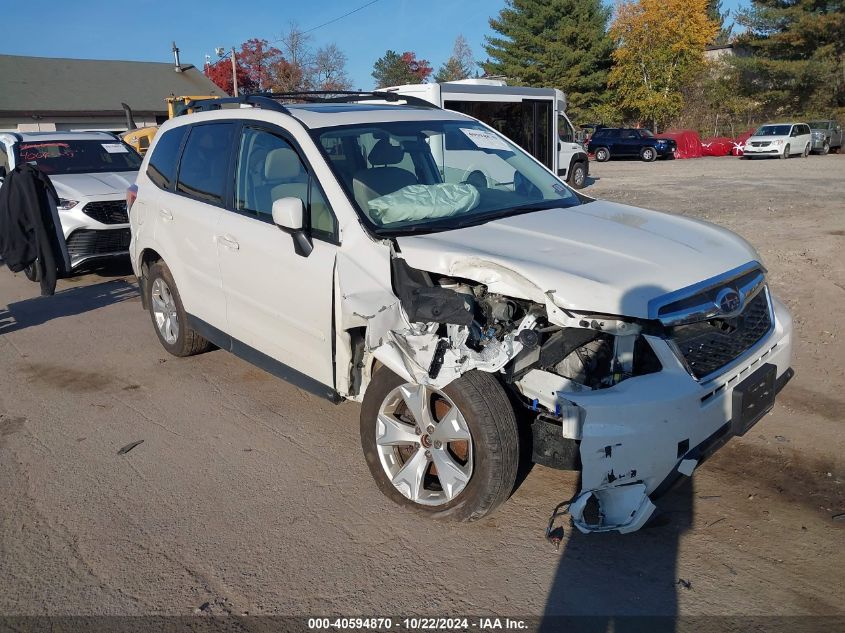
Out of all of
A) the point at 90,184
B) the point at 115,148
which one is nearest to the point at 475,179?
the point at 90,184

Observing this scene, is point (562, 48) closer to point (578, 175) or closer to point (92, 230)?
point (578, 175)

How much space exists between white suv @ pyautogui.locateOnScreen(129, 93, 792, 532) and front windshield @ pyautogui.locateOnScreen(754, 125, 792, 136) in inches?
1189

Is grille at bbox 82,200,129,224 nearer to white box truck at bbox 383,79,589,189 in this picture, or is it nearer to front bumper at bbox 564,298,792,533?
white box truck at bbox 383,79,589,189

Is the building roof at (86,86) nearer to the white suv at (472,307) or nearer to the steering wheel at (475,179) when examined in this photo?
the white suv at (472,307)

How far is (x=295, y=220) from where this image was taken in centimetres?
382

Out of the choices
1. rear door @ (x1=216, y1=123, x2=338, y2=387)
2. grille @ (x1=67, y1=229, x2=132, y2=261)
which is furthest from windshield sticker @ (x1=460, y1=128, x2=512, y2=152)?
grille @ (x1=67, y1=229, x2=132, y2=261)

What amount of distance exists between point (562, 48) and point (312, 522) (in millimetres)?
45380

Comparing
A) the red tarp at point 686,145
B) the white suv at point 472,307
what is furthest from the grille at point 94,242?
the red tarp at point 686,145

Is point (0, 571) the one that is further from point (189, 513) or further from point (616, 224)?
point (616, 224)

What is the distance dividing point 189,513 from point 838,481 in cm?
342

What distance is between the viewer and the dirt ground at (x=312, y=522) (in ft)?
9.84

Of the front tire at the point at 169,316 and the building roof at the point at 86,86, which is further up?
the building roof at the point at 86,86

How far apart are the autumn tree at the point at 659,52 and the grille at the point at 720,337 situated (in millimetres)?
43657

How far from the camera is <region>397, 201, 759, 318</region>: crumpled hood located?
3.11 metres
